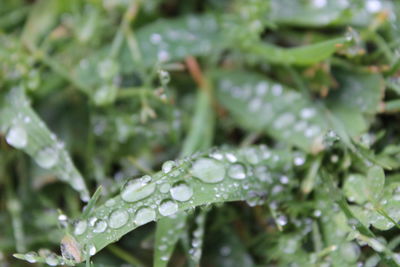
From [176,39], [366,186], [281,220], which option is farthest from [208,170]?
[176,39]

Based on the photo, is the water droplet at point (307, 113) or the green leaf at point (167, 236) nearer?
the green leaf at point (167, 236)

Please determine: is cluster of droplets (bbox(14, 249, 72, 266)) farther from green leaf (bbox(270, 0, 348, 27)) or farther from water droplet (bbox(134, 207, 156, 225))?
green leaf (bbox(270, 0, 348, 27))

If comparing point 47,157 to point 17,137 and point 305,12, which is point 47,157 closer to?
point 17,137

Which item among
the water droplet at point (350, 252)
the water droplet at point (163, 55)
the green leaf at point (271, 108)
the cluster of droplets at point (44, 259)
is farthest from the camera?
the water droplet at point (163, 55)

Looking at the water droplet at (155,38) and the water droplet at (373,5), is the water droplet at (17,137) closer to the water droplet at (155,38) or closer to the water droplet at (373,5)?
the water droplet at (155,38)

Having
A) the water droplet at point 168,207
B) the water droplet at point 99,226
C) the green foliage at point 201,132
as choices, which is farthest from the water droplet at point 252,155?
the water droplet at point 99,226

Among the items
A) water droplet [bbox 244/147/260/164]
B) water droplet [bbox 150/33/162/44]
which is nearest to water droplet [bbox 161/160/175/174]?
water droplet [bbox 244/147/260/164]
